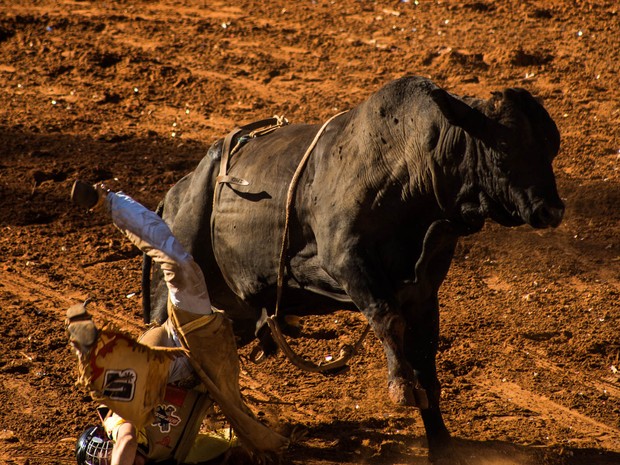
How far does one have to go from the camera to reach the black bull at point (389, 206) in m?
4.95

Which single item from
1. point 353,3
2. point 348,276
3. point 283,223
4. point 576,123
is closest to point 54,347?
point 283,223

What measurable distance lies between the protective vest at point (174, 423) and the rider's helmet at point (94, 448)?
0.66 feet

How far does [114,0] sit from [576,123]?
695 cm

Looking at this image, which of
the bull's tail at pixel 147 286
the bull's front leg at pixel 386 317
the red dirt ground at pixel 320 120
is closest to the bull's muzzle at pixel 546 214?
the bull's front leg at pixel 386 317

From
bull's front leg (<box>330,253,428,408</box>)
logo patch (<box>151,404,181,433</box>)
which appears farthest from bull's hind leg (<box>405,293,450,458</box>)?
logo patch (<box>151,404,181,433</box>)

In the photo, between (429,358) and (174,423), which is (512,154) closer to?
(429,358)

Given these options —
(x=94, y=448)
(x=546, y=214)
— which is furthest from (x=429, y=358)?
(x=94, y=448)

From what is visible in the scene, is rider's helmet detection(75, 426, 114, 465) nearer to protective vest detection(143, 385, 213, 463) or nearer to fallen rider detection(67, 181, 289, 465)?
fallen rider detection(67, 181, 289, 465)

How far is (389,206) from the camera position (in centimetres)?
530

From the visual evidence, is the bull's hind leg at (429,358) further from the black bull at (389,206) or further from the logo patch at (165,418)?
the logo patch at (165,418)

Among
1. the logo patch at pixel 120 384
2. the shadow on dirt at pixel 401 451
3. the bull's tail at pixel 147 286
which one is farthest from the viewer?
the bull's tail at pixel 147 286

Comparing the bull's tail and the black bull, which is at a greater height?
the black bull

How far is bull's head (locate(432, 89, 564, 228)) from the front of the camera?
4883 mm

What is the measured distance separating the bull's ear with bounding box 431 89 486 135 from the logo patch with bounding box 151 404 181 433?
208cm
